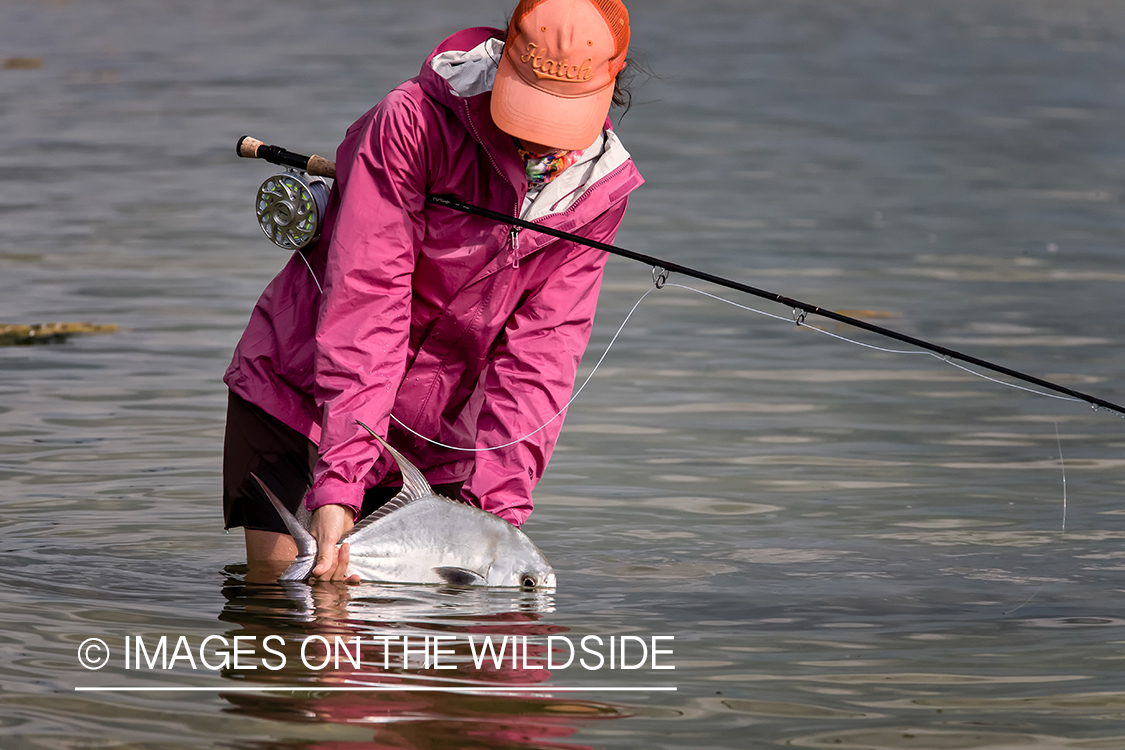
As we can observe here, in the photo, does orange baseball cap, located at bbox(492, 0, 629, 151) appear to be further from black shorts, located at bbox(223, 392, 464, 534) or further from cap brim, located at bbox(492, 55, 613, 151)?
black shorts, located at bbox(223, 392, 464, 534)

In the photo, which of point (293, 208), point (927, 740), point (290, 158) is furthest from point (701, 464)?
point (927, 740)

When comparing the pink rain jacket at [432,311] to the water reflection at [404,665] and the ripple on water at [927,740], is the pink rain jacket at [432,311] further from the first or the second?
the ripple on water at [927,740]

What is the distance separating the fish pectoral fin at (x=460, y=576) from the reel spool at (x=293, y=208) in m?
0.98

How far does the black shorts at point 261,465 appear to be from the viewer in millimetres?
4910

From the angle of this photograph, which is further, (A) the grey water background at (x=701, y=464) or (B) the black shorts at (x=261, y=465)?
(B) the black shorts at (x=261, y=465)

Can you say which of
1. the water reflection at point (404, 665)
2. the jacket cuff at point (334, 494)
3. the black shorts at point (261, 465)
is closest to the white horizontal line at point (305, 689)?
the water reflection at point (404, 665)

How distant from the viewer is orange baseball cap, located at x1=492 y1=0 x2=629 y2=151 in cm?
430

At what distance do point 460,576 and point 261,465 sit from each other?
0.65 metres

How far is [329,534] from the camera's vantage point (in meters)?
4.40

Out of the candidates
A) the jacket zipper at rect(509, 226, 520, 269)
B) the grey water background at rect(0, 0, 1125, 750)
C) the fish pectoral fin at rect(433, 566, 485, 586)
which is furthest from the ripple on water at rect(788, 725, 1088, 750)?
the jacket zipper at rect(509, 226, 520, 269)

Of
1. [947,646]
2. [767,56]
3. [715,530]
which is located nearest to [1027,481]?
[715,530]

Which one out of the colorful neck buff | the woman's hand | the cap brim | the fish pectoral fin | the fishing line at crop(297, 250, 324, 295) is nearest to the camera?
the cap brim

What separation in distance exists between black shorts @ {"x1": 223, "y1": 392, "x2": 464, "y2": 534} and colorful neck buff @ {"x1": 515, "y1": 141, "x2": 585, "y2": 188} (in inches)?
39.1

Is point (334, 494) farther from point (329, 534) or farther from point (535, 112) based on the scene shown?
point (535, 112)
